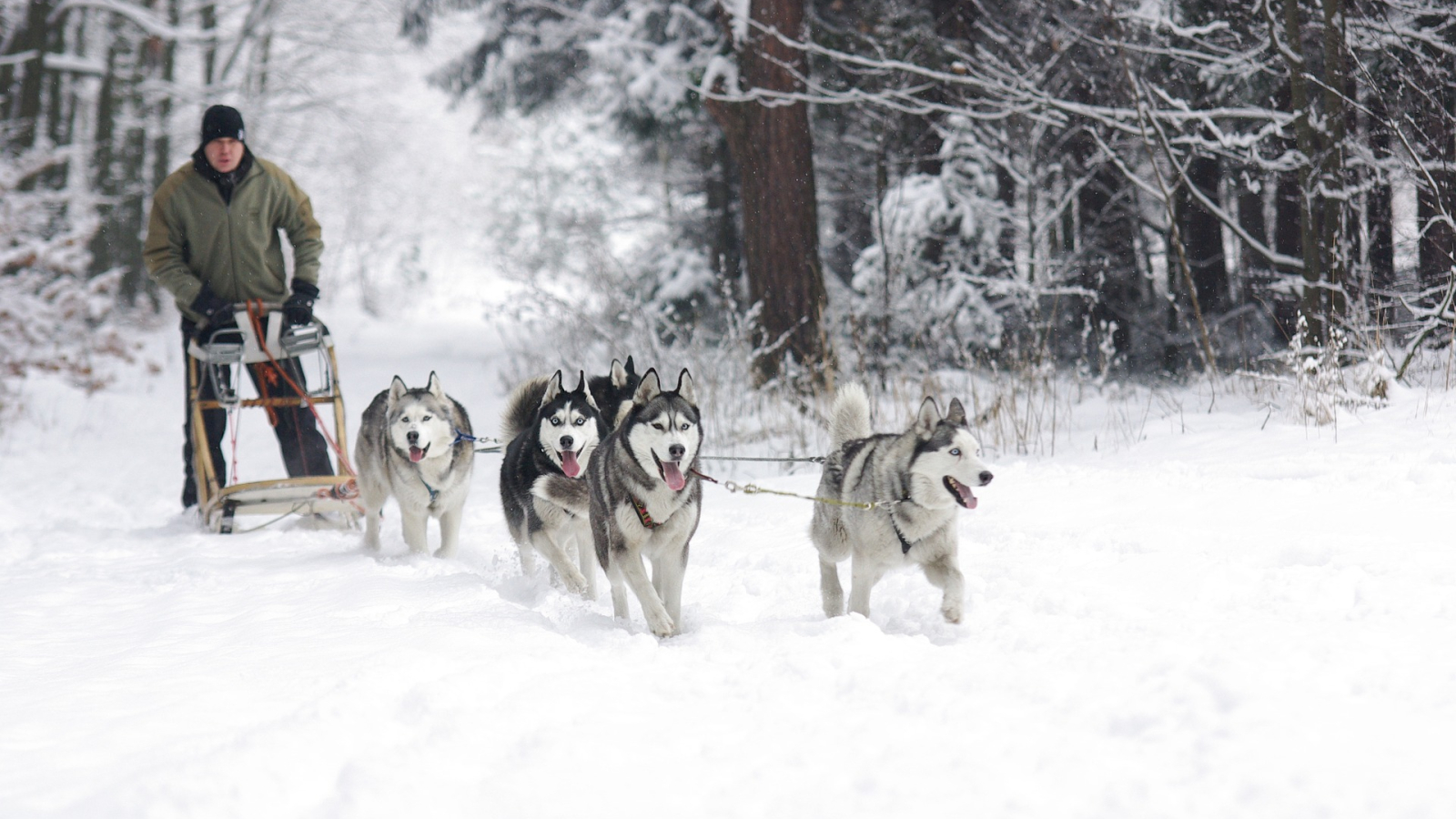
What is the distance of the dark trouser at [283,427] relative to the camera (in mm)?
5668

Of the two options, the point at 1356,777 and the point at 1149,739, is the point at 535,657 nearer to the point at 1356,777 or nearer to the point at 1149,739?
the point at 1149,739

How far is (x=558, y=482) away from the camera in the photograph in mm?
4066

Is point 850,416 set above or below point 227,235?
below

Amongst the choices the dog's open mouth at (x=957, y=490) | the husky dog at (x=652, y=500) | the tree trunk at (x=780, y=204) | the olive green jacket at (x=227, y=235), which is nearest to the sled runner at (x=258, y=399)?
the olive green jacket at (x=227, y=235)

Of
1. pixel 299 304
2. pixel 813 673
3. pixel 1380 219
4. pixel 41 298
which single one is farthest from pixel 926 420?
pixel 41 298

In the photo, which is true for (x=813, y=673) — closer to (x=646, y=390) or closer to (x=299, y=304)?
(x=646, y=390)

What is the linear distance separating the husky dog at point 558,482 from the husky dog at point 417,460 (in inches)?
21.6

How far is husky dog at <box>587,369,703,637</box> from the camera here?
343cm

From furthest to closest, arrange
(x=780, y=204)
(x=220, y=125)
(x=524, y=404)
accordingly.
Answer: (x=780, y=204), (x=220, y=125), (x=524, y=404)

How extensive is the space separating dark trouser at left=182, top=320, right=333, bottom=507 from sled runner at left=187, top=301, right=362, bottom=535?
3 centimetres

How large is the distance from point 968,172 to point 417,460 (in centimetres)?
799

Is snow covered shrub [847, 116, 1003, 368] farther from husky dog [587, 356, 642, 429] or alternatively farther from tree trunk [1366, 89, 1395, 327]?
husky dog [587, 356, 642, 429]

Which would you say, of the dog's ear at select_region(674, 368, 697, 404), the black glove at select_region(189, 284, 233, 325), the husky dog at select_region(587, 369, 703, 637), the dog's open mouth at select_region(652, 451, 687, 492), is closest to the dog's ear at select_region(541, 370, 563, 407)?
the husky dog at select_region(587, 369, 703, 637)

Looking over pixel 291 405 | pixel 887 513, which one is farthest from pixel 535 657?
pixel 291 405
